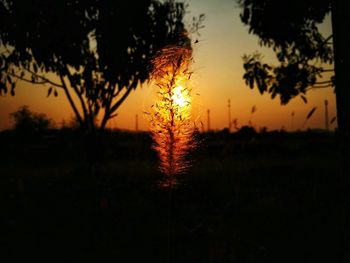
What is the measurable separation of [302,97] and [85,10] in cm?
697

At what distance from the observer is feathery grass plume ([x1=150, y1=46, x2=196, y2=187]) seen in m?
3.89

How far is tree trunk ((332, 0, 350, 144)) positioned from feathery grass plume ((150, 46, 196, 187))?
1.29 meters

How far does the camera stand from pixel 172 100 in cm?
389

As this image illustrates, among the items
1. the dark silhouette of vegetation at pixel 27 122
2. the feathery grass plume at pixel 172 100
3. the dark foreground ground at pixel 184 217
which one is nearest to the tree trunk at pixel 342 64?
the dark foreground ground at pixel 184 217

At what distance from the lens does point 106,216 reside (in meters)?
9.11

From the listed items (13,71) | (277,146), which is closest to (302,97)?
(13,71)

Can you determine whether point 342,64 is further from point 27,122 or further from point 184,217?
point 27,122

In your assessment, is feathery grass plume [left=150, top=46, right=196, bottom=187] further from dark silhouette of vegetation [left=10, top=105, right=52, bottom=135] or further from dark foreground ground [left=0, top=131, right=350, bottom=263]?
dark silhouette of vegetation [left=10, top=105, right=52, bottom=135]

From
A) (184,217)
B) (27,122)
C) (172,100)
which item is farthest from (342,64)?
(27,122)

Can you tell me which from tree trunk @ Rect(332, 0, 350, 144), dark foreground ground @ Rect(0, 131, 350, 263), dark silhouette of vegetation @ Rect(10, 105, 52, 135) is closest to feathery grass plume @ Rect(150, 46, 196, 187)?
dark foreground ground @ Rect(0, 131, 350, 263)

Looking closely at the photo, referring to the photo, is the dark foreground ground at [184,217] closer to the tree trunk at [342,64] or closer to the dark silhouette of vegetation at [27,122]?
the tree trunk at [342,64]

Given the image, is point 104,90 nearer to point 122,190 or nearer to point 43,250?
point 122,190

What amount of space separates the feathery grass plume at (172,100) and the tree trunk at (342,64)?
4.23ft

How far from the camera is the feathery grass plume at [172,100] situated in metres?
3.89
